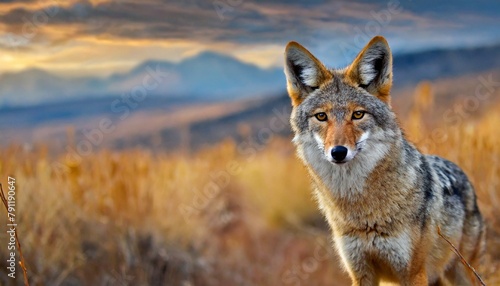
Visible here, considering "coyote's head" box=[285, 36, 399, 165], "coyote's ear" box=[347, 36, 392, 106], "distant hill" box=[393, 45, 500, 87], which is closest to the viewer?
"coyote's head" box=[285, 36, 399, 165]

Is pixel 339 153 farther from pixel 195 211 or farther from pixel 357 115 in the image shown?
pixel 195 211

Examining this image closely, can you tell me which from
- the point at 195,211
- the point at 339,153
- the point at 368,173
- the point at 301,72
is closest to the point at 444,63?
the point at 195,211

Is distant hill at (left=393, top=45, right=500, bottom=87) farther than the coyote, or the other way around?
distant hill at (left=393, top=45, right=500, bottom=87)

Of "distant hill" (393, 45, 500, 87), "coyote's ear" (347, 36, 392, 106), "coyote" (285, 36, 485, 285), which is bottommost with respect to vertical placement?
"distant hill" (393, 45, 500, 87)

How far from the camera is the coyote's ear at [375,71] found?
4.27m

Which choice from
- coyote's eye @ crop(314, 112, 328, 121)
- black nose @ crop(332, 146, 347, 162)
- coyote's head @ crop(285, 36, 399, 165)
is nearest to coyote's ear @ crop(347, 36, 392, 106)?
coyote's head @ crop(285, 36, 399, 165)

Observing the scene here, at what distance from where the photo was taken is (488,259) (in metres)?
6.75

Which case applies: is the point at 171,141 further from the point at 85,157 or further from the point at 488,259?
the point at 488,259

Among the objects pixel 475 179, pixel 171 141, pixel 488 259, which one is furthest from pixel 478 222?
pixel 171 141

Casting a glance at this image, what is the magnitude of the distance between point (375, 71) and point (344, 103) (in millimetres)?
370

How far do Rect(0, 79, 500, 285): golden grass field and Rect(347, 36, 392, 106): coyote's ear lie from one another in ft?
9.15

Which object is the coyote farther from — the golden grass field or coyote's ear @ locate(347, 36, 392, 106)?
the golden grass field

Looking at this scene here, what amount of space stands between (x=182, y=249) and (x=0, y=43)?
3743 mm

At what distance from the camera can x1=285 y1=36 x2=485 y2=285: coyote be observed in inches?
164
